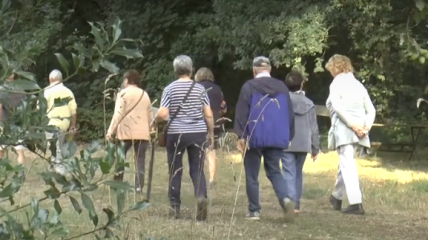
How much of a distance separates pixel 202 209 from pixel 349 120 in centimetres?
231

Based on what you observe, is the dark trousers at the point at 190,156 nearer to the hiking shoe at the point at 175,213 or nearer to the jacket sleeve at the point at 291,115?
the hiking shoe at the point at 175,213

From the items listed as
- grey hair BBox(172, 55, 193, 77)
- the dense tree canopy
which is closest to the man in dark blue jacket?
grey hair BBox(172, 55, 193, 77)

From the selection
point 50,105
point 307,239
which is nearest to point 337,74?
point 307,239

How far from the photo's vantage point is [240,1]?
19375mm

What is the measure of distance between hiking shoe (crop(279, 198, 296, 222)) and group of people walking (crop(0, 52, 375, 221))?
0.03 ft

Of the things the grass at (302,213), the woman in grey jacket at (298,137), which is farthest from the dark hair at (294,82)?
the grass at (302,213)

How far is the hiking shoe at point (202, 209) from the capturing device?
8156mm

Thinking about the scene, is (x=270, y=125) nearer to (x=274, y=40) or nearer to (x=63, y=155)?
(x=63, y=155)

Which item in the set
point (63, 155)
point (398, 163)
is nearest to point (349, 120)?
point (63, 155)

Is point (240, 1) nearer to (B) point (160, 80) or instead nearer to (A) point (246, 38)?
(A) point (246, 38)

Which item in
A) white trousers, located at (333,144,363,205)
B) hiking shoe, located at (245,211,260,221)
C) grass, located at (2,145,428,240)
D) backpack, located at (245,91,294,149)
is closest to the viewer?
grass, located at (2,145,428,240)

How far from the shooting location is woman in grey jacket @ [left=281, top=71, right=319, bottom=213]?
30.2 ft

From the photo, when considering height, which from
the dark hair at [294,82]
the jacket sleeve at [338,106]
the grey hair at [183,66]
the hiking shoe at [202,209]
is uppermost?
the grey hair at [183,66]

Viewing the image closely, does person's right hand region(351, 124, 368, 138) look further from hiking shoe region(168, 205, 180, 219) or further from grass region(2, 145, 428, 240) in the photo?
hiking shoe region(168, 205, 180, 219)
